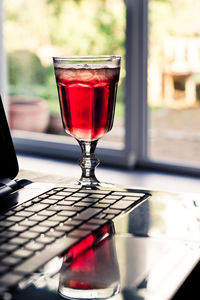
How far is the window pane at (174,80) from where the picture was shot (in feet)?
8.67

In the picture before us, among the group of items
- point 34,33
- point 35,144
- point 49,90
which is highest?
point 34,33

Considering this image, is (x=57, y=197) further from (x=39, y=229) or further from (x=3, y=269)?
(x=3, y=269)

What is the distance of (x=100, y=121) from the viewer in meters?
0.90

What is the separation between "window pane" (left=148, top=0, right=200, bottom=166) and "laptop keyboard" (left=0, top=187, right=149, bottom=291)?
1861 millimetres

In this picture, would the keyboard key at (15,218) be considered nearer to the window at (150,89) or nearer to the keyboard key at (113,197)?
the keyboard key at (113,197)

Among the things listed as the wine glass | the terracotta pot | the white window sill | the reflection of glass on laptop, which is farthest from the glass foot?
the terracotta pot

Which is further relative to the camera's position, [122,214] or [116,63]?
[116,63]

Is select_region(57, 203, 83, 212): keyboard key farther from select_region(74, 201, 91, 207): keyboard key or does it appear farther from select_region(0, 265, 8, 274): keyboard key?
select_region(0, 265, 8, 274): keyboard key

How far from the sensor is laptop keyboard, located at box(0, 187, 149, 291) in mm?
528

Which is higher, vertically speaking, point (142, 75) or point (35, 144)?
point (142, 75)

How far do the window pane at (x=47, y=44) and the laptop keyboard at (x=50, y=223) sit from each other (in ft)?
6.43

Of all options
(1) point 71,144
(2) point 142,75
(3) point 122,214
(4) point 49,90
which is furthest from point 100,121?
(4) point 49,90

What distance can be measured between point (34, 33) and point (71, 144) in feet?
2.40

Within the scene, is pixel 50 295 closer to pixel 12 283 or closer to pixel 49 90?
pixel 12 283
